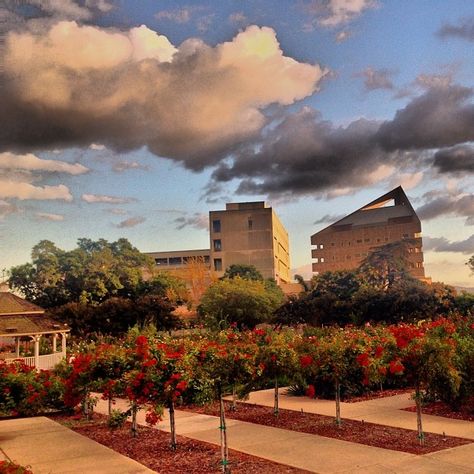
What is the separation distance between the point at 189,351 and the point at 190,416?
15.4 ft

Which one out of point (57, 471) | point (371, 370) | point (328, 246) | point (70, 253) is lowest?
point (57, 471)

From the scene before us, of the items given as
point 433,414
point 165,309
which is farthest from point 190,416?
point 165,309

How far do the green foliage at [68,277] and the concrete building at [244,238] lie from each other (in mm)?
47419

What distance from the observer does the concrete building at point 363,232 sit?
12250 centimetres

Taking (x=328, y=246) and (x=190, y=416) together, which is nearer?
(x=190, y=416)

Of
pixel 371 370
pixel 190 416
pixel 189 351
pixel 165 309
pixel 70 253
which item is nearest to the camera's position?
pixel 189 351

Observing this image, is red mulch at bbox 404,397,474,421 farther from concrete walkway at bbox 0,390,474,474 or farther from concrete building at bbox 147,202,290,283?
concrete building at bbox 147,202,290,283

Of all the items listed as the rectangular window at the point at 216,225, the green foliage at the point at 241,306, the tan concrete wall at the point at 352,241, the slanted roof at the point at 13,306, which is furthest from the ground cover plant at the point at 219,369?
the tan concrete wall at the point at 352,241

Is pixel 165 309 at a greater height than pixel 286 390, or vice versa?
pixel 165 309

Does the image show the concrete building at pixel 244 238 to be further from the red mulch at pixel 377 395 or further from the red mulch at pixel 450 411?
the red mulch at pixel 450 411

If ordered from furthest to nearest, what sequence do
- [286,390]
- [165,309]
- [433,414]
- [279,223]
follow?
[279,223]
[165,309]
[286,390]
[433,414]

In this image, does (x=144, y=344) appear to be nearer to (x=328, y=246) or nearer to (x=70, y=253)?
Result: (x=70, y=253)

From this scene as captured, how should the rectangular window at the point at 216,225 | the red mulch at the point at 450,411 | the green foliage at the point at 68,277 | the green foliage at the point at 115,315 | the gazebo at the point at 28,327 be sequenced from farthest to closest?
1. the rectangular window at the point at 216,225
2. the green foliage at the point at 68,277
3. the green foliage at the point at 115,315
4. the gazebo at the point at 28,327
5. the red mulch at the point at 450,411

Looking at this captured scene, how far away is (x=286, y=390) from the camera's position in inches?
671
